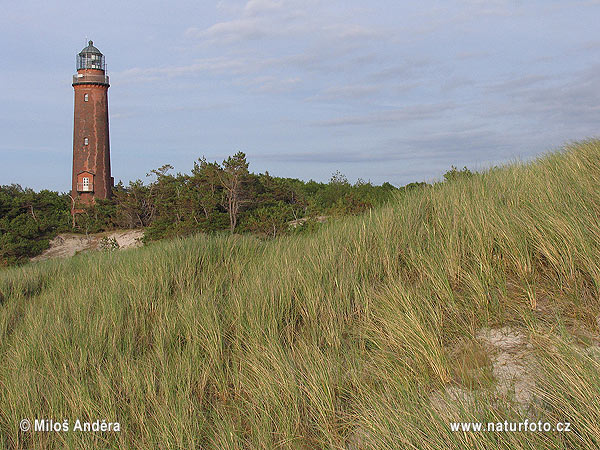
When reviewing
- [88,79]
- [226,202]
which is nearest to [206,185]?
[226,202]

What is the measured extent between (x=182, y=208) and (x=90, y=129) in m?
13.8

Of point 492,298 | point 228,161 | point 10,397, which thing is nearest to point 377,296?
point 492,298

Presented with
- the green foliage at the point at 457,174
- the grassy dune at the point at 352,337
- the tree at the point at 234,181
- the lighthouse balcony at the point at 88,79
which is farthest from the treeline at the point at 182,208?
the grassy dune at the point at 352,337

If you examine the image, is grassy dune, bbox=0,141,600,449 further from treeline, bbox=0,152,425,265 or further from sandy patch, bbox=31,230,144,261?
sandy patch, bbox=31,230,144,261

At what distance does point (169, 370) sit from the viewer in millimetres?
3332

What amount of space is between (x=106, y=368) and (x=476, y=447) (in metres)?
2.69

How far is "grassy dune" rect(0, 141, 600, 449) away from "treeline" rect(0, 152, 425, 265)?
12.3 m

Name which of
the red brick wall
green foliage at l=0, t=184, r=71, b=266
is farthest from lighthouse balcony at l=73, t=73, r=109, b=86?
green foliage at l=0, t=184, r=71, b=266

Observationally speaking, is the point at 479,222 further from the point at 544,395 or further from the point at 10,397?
the point at 10,397

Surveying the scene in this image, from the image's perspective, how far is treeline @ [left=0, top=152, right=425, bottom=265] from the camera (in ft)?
74.8

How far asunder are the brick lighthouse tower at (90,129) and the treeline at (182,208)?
139 cm

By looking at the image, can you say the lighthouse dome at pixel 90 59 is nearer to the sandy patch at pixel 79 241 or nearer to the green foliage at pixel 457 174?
the sandy patch at pixel 79 241

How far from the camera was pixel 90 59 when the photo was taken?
34719 mm

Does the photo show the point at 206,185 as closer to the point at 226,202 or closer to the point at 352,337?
the point at 226,202
